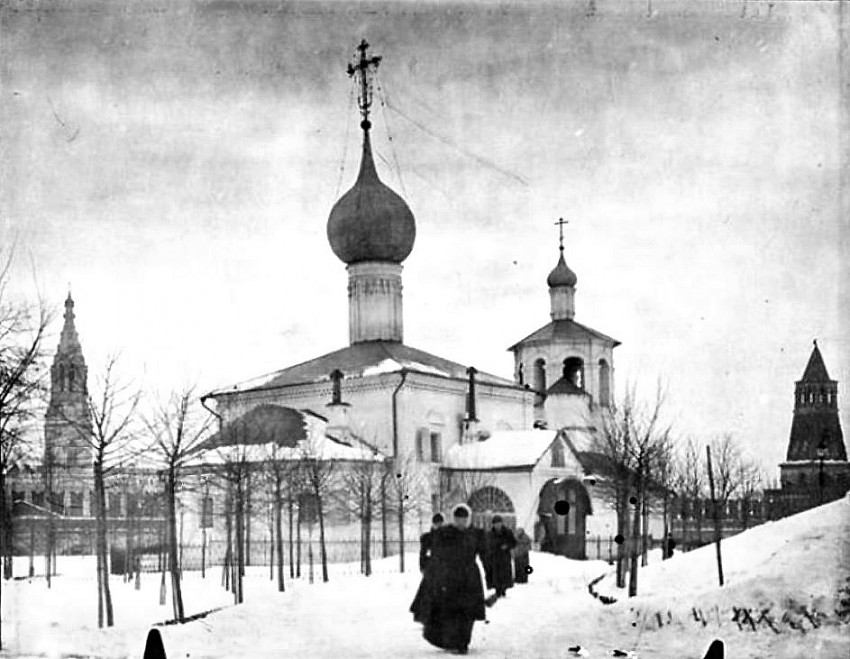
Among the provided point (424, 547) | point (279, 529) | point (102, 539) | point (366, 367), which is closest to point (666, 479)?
point (424, 547)

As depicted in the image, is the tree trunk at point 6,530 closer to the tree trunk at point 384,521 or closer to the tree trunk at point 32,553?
the tree trunk at point 32,553

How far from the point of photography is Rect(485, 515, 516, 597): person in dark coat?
31.8 feet

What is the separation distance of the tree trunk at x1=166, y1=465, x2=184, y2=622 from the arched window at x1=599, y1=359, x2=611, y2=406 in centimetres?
406

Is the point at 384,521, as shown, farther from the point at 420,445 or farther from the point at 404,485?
the point at 420,445

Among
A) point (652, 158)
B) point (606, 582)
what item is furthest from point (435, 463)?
point (652, 158)

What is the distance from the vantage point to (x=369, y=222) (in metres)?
13.3

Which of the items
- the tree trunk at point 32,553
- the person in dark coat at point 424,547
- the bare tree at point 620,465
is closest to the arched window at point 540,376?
the bare tree at point 620,465

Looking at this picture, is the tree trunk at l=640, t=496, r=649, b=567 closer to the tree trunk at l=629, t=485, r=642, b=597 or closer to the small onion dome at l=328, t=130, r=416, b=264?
the tree trunk at l=629, t=485, r=642, b=597

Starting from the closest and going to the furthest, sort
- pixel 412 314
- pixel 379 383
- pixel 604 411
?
1. pixel 412 314
2. pixel 604 411
3. pixel 379 383

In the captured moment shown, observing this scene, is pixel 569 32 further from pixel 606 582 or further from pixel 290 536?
pixel 290 536

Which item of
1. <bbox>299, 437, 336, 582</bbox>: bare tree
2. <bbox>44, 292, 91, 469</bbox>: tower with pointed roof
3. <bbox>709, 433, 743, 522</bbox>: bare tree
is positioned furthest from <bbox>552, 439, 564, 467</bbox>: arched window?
<bbox>44, 292, 91, 469</bbox>: tower with pointed roof

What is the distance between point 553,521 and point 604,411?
1434 mm

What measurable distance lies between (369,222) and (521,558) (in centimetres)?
421

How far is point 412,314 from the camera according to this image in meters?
11.6
